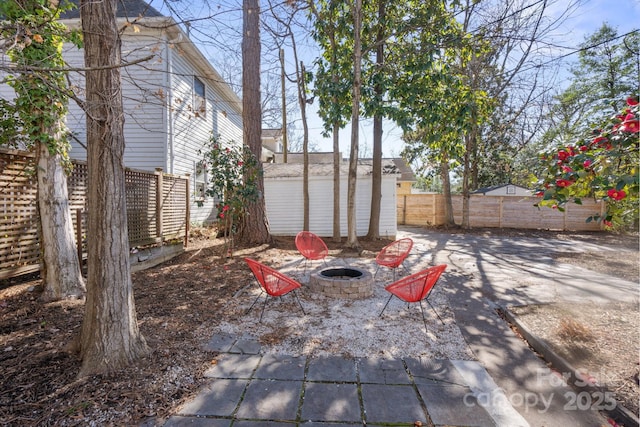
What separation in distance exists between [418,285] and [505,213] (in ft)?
44.9

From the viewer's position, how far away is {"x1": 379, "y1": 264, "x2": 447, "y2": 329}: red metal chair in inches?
143

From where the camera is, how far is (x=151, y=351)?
9.50 ft

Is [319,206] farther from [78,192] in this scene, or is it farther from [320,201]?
[78,192]

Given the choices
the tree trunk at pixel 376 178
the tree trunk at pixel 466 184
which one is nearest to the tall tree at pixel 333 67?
the tree trunk at pixel 376 178

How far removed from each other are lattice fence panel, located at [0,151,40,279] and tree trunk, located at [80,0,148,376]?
2.90m

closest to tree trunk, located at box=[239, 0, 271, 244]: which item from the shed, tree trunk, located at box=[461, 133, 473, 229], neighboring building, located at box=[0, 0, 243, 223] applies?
neighboring building, located at box=[0, 0, 243, 223]

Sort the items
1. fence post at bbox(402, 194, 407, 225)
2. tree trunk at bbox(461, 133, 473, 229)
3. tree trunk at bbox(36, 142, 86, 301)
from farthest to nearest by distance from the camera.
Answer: fence post at bbox(402, 194, 407, 225)
tree trunk at bbox(461, 133, 473, 229)
tree trunk at bbox(36, 142, 86, 301)

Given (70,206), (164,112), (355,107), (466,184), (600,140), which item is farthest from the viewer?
(466,184)

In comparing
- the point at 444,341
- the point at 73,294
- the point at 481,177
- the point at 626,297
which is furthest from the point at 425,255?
the point at 481,177

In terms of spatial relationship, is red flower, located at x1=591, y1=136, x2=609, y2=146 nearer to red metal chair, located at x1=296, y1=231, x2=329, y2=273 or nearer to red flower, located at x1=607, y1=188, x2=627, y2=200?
red flower, located at x1=607, y1=188, x2=627, y2=200

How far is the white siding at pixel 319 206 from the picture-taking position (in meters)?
11.1

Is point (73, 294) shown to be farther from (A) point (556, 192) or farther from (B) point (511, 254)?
(B) point (511, 254)

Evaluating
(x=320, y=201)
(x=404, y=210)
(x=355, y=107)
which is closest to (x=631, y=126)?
(x=355, y=107)

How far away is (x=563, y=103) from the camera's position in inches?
653
